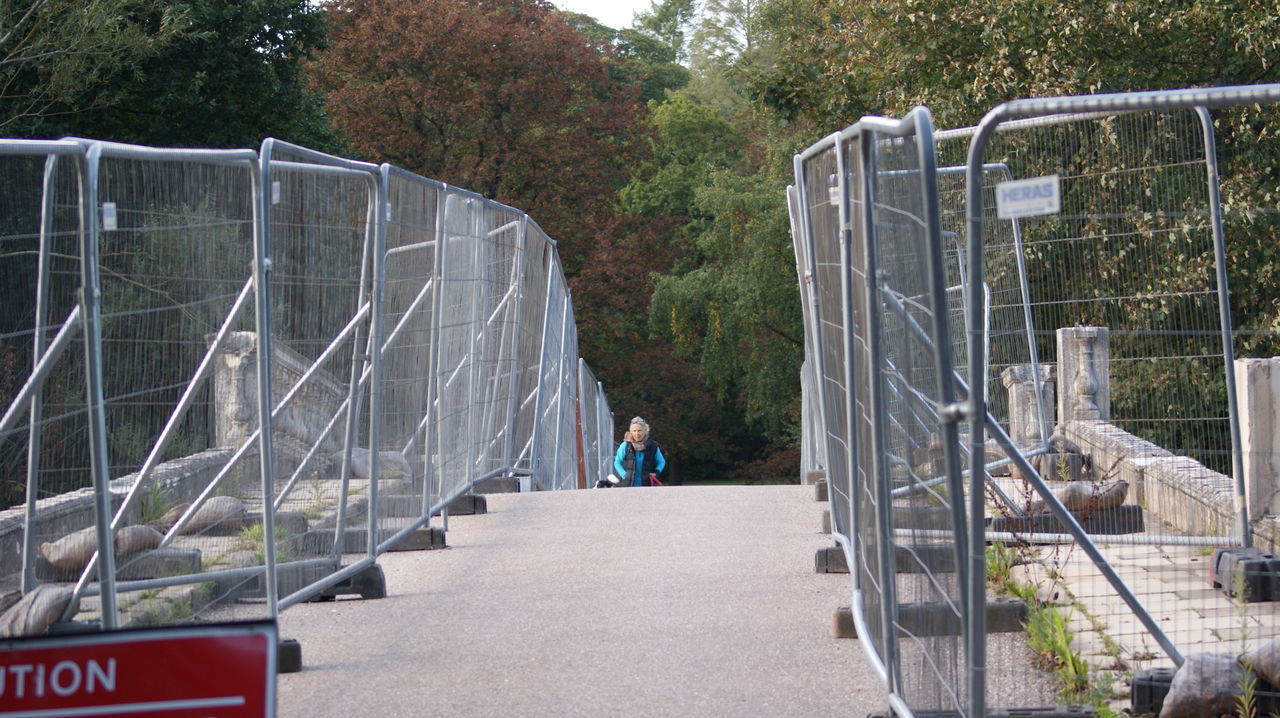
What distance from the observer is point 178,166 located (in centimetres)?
614

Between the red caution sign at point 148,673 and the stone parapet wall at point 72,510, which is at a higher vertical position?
the stone parapet wall at point 72,510

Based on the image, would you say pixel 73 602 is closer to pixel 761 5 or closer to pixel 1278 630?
pixel 1278 630

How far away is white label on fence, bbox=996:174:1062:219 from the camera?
3.96 meters

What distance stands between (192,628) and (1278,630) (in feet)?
14.7

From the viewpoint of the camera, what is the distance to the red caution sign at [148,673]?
3.29m

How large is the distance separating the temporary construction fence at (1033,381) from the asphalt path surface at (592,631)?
58 cm

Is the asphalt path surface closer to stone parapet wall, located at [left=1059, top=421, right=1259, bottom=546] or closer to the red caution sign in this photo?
stone parapet wall, located at [left=1059, top=421, right=1259, bottom=546]

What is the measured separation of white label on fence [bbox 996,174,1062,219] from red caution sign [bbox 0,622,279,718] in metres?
2.13

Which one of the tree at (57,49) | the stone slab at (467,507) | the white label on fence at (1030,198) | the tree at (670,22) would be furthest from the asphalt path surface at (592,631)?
the tree at (670,22)

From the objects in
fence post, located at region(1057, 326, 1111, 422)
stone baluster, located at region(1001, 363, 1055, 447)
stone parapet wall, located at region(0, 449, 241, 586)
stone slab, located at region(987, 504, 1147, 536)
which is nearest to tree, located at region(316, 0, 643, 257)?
stone baluster, located at region(1001, 363, 1055, 447)

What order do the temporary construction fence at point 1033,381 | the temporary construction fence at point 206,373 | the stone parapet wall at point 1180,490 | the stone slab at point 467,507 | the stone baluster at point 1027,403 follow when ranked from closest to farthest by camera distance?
the temporary construction fence at point 1033,381, the temporary construction fence at point 206,373, the stone parapet wall at point 1180,490, the stone baluster at point 1027,403, the stone slab at point 467,507

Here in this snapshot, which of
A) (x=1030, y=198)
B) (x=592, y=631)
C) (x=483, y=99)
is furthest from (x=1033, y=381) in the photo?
(x=483, y=99)

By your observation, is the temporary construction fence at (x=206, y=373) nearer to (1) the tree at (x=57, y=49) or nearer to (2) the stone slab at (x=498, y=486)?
(2) the stone slab at (x=498, y=486)

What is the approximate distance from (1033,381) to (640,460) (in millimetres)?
7914
